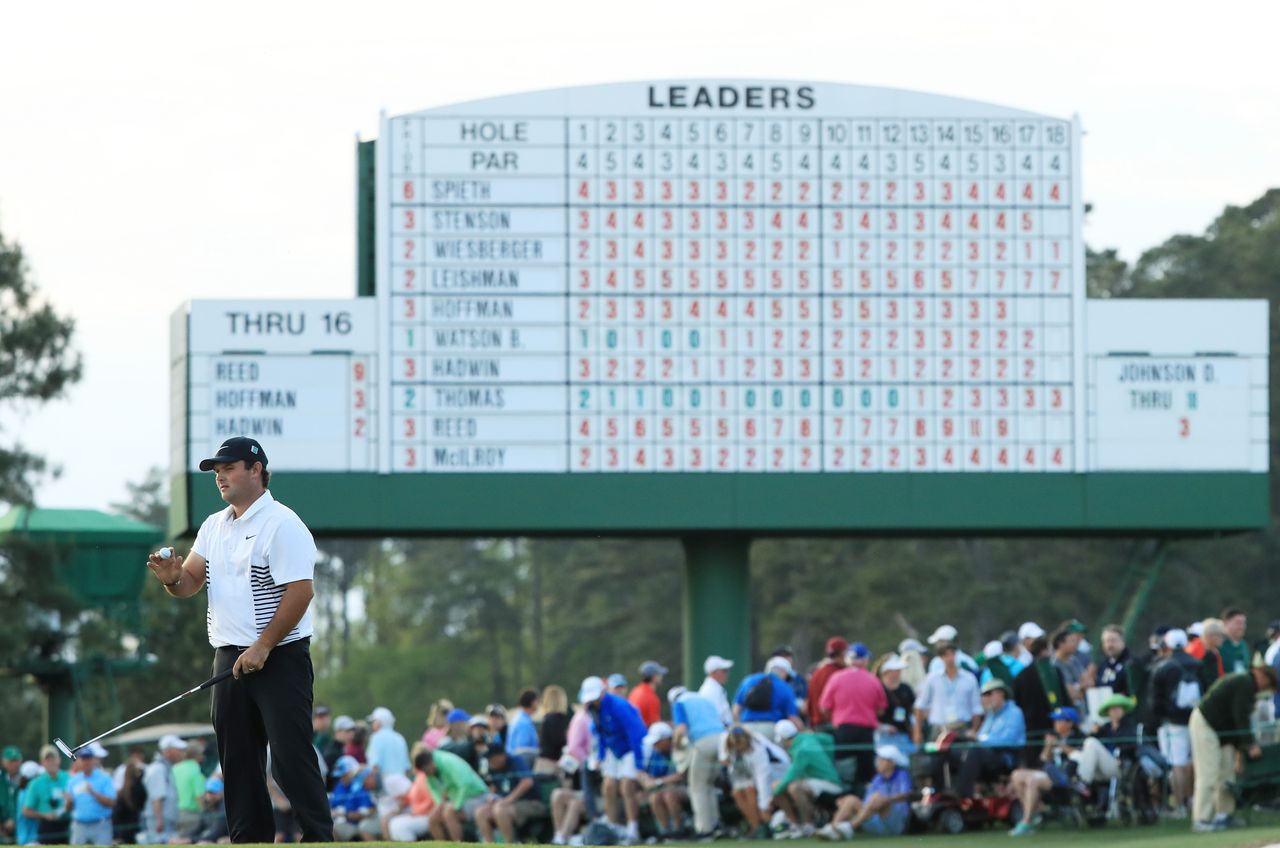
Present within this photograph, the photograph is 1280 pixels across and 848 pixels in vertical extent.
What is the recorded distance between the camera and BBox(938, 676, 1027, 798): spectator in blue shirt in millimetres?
18156

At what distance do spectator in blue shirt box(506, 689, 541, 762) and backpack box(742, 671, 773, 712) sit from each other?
202 centimetres

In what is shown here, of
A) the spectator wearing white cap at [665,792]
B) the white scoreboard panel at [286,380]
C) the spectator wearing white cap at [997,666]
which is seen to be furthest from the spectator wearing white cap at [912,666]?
the white scoreboard panel at [286,380]

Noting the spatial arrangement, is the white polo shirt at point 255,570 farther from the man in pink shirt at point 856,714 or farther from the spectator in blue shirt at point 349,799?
the spectator in blue shirt at point 349,799

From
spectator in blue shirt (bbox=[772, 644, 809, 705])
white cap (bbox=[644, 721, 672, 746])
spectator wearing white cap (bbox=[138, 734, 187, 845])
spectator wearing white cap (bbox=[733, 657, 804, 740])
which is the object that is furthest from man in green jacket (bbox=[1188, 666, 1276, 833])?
spectator wearing white cap (bbox=[138, 734, 187, 845])

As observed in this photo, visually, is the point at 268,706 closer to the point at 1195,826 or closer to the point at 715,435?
the point at 1195,826

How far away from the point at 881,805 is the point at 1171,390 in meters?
7.83

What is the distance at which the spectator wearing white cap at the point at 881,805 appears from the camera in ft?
60.5

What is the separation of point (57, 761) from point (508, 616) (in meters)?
57.3

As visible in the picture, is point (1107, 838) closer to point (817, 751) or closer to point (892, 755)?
point (892, 755)

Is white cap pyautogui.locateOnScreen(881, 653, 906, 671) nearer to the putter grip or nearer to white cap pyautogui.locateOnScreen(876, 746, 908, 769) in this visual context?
white cap pyautogui.locateOnScreen(876, 746, 908, 769)

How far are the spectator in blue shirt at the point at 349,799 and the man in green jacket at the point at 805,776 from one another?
4.01m

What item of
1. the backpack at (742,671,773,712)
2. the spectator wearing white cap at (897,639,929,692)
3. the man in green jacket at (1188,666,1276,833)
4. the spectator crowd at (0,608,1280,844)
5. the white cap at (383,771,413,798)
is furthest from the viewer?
the spectator wearing white cap at (897,639,929,692)

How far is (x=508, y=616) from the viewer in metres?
79.6

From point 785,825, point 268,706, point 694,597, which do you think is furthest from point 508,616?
point 268,706
